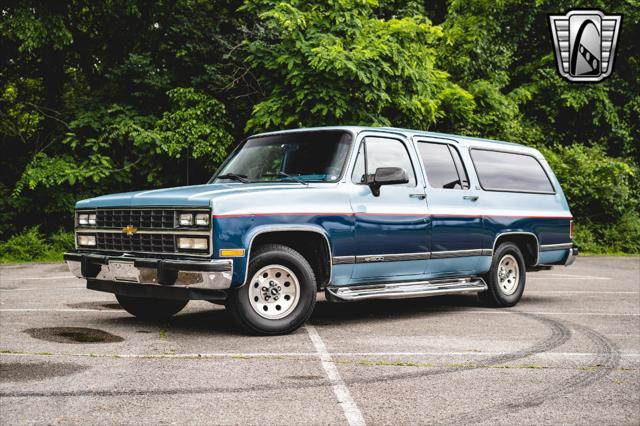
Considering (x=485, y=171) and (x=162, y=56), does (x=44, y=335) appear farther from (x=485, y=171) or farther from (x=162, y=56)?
(x=162, y=56)

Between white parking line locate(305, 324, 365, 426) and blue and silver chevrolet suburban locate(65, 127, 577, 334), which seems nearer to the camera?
white parking line locate(305, 324, 365, 426)

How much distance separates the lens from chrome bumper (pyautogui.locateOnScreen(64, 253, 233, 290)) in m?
7.13

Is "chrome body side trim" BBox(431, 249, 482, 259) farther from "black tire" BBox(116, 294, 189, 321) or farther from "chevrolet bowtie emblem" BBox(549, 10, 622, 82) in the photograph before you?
"chevrolet bowtie emblem" BBox(549, 10, 622, 82)

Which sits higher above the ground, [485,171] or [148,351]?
[485,171]

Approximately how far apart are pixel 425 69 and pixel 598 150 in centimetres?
961

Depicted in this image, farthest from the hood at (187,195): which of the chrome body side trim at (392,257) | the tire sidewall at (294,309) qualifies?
the chrome body side trim at (392,257)

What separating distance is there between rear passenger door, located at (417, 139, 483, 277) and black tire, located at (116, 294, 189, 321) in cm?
290

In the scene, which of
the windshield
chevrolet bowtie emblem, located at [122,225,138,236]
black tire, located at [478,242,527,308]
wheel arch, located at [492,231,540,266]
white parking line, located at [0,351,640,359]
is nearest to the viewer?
white parking line, located at [0,351,640,359]

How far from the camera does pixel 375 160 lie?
8.73m

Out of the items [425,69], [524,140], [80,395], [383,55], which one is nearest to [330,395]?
[80,395]

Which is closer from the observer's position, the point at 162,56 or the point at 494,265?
the point at 494,265

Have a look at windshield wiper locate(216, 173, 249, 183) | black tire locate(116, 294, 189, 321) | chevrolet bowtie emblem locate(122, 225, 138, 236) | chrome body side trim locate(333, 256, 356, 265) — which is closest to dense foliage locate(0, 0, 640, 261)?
windshield wiper locate(216, 173, 249, 183)

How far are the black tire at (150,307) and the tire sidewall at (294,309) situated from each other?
4.94 ft

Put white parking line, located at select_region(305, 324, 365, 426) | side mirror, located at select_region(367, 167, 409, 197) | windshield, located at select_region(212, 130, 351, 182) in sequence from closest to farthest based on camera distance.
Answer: white parking line, located at select_region(305, 324, 365, 426) → side mirror, located at select_region(367, 167, 409, 197) → windshield, located at select_region(212, 130, 351, 182)
